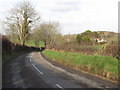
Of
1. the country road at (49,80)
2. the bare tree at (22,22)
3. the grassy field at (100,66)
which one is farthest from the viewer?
the bare tree at (22,22)

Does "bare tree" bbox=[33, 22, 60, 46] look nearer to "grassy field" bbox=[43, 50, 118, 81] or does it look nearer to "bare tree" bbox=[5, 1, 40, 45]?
"bare tree" bbox=[5, 1, 40, 45]

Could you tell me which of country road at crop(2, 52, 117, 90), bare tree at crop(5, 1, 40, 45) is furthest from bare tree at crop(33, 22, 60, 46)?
country road at crop(2, 52, 117, 90)

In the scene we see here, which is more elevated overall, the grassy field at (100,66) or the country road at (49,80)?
the grassy field at (100,66)

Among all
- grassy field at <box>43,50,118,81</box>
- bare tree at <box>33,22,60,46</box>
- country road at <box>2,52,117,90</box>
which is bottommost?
country road at <box>2,52,117,90</box>

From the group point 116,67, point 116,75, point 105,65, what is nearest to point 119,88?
point 116,75

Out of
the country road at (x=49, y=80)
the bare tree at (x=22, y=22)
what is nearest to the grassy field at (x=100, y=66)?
the country road at (x=49, y=80)

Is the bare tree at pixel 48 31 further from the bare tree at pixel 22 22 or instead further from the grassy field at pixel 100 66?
the grassy field at pixel 100 66

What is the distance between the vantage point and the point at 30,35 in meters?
63.7

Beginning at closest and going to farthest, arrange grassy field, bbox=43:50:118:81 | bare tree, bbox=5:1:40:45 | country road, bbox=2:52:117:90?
country road, bbox=2:52:117:90
grassy field, bbox=43:50:118:81
bare tree, bbox=5:1:40:45

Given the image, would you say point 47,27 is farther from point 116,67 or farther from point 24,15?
point 116,67

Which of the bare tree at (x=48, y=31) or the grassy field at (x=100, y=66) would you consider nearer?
the grassy field at (x=100, y=66)

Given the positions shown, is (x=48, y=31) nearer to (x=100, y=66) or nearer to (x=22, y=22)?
(x=22, y=22)

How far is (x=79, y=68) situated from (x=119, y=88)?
28.8ft

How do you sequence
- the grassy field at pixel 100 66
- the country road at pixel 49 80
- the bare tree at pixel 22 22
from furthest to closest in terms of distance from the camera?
the bare tree at pixel 22 22
the grassy field at pixel 100 66
the country road at pixel 49 80
